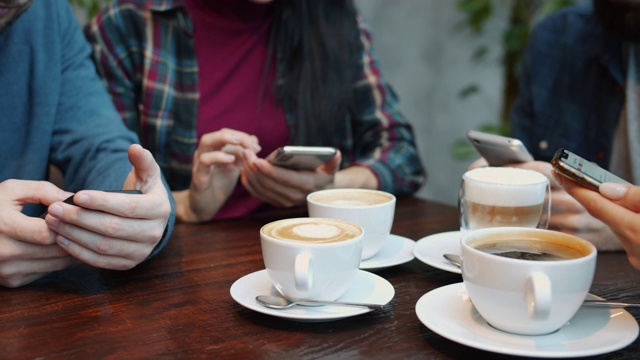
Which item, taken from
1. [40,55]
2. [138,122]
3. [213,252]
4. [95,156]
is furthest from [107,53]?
[213,252]

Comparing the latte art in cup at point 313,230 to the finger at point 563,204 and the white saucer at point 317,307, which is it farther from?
the finger at point 563,204

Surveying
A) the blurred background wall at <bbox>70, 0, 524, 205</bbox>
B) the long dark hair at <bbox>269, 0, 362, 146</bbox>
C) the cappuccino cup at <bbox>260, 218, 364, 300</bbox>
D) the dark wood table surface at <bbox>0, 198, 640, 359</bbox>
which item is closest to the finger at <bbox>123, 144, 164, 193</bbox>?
the dark wood table surface at <bbox>0, 198, 640, 359</bbox>

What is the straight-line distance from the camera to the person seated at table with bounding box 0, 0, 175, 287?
86 cm

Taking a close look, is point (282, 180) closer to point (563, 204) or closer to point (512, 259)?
point (563, 204)

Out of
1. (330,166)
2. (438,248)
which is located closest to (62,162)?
(330,166)

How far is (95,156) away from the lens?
122 centimetres

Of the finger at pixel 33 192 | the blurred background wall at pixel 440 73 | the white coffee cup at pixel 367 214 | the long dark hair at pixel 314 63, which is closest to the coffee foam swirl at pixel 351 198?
the white coffee cup at pixel 367 214

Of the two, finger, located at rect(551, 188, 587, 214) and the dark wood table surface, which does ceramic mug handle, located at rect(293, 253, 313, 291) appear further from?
finger, located at rect(551, 188, 587, 214)

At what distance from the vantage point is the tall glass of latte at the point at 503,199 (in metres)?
0.94

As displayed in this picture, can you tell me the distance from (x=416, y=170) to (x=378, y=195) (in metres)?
0.61

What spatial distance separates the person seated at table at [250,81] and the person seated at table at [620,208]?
2.34 feet

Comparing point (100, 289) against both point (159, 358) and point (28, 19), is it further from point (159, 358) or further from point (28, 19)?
point (28, 19)

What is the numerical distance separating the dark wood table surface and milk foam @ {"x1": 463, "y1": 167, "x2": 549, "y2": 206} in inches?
4.9

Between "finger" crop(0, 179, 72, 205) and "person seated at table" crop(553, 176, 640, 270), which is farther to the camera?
"finger" crop(0, 179, 72, 205)
